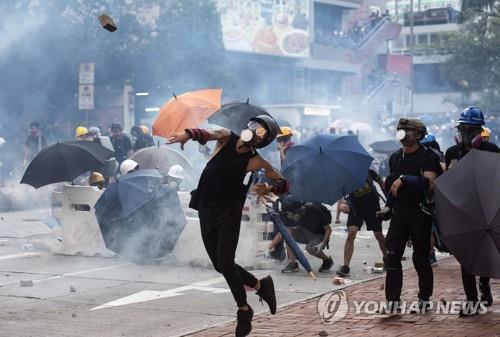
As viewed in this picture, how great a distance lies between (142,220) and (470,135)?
4641mm

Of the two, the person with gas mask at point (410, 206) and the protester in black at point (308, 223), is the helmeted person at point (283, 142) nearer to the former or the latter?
the protester in black at point (308, 223)

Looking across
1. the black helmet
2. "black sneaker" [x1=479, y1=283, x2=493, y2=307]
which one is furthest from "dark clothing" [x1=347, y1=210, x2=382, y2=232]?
the black helmet

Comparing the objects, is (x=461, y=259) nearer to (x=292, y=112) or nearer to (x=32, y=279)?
(x=32, y=279)

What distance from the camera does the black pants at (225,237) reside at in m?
7.21

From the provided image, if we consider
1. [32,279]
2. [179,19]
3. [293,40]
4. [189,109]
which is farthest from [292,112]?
[32,279]

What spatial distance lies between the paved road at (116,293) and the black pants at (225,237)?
2.72ft

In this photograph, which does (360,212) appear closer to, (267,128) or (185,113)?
(185,113)

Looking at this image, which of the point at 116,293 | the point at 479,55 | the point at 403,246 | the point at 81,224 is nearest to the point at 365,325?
the point at 403,246

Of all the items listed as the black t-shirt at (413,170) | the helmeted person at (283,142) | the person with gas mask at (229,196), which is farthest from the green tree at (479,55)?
the person with gas mask at (229,196)

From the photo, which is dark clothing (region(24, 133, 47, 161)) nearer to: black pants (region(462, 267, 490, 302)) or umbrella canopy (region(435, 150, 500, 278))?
black pants (region(462, 267, 490, 302))

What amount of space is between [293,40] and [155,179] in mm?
45393

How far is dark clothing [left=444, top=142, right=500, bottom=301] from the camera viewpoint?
8.17m

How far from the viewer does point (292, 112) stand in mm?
51812

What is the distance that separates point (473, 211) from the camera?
744 centimetres
